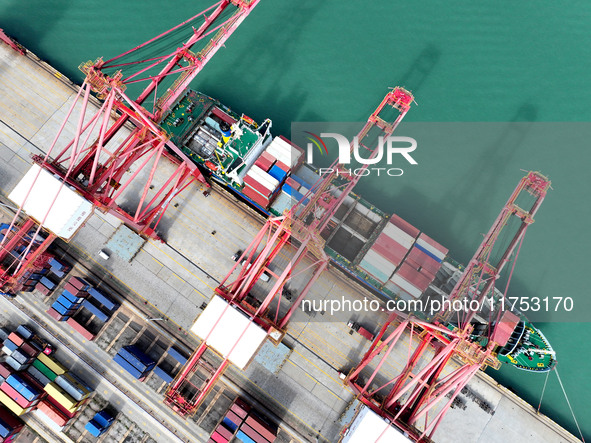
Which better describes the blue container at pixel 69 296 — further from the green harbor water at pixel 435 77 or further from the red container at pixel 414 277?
the red container at pixel 414 277

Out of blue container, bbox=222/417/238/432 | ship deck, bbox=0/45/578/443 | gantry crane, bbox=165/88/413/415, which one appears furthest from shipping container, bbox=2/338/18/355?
blue container, bbox=222/417/238/432

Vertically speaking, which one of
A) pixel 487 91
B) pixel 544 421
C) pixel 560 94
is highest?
pixel 560 94

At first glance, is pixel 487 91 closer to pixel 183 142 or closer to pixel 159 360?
pixel 183 142

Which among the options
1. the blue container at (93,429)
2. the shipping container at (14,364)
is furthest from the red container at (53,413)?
the shipping container at (14,364)

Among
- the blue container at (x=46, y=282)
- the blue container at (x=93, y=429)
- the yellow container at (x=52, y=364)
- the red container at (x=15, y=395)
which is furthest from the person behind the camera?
the blue container at (x=46, y=282)

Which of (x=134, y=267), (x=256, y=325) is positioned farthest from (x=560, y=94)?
(x=134, y=267)

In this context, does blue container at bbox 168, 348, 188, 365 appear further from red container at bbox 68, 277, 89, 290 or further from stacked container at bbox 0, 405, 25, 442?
stacked container at bbox 0, 405, 25, 442
